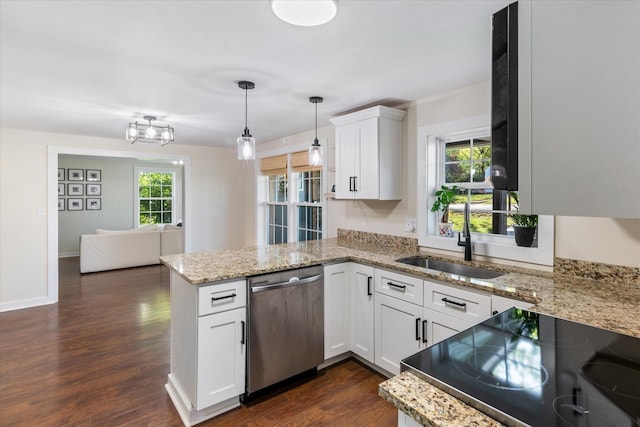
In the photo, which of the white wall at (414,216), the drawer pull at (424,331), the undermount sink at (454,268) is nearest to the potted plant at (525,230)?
the white wall at (414,216)

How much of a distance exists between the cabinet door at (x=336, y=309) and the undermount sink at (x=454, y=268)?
18.8 inches

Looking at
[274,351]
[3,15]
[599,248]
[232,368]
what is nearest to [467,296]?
[599,248]

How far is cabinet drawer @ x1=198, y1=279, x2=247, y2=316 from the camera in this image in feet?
6.57

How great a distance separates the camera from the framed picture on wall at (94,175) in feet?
25.3

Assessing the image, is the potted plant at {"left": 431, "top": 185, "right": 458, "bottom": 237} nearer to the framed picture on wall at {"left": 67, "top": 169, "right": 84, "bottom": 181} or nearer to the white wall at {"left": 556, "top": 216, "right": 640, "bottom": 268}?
the white wall at {"left": 556, "top": 216, "right": 640, "bottom": 268}

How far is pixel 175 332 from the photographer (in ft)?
7.75

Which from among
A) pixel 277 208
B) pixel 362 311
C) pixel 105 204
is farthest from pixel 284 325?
pixel 105 204

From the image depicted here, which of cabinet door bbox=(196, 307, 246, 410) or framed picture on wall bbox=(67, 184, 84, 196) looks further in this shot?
framed picture on wall bbox=(67, 184, 84, 196)

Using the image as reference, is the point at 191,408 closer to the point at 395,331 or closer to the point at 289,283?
the point at 289,283

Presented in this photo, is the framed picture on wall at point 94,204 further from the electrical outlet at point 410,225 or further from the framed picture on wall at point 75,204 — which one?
the electrical outlet at point 410,225

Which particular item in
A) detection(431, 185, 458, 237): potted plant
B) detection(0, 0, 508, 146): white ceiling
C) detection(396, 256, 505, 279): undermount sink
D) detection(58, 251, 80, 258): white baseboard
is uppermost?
detection(0, 0, 508, 146): white ceiling

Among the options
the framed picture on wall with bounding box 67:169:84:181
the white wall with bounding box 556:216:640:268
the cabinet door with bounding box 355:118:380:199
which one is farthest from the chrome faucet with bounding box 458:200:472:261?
the framed picture on wall with bounding box 67:169:84:181

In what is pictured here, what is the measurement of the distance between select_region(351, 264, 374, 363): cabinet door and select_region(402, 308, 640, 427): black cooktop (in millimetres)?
1426

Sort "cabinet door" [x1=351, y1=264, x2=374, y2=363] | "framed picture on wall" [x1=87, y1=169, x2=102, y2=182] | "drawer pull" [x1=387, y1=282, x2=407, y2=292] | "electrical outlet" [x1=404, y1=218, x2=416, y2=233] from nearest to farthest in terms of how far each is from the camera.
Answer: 1. "drawer pull" [x1=387, y1=282, x2=407, y2=292]
2. "cabinet door" [x1=351, y1=264, x2=374, y2=363]
3. "electrical outlet" [x1=404, y1=218, x2=416, y2=233]
4. "framed picture on wall" [x1=87, y1=169, x2=102, y2=182]
